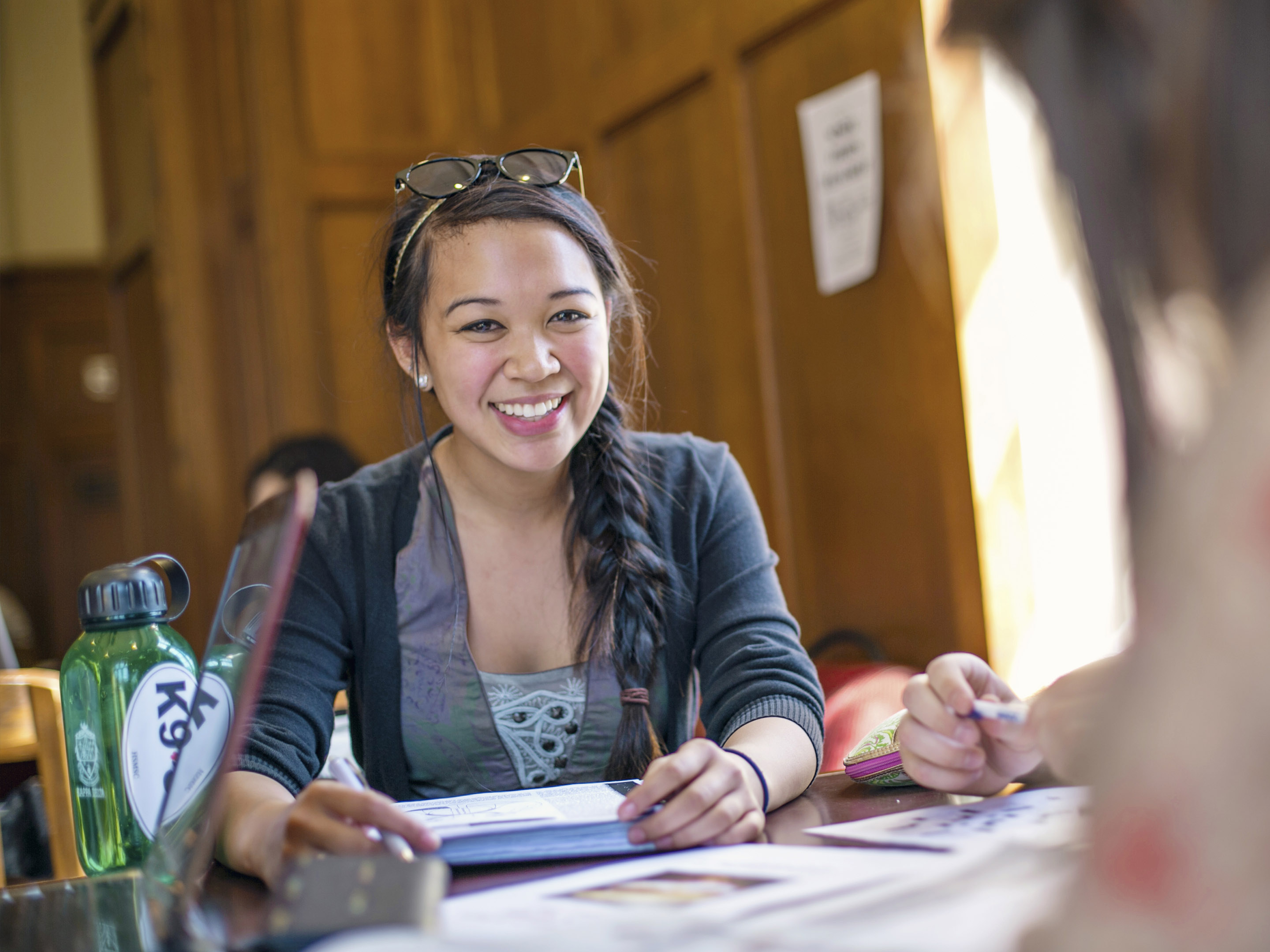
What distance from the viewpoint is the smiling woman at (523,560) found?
4.16ft

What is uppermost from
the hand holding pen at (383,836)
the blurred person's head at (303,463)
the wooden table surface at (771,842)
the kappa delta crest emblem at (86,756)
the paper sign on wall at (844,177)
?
the paper sign on wall at (844,177)

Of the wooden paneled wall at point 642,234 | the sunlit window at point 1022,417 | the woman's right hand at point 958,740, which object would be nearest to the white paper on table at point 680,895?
the woman's right hand at point 958,740

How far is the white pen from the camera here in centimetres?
73

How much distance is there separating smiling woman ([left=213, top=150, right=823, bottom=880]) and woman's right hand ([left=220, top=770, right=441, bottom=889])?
0.30 m

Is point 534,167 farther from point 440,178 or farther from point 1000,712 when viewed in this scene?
point 1000,712

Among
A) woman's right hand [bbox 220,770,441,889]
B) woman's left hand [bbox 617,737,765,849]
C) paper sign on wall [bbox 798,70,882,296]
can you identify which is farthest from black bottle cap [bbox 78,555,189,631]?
paper sign on wall [bbox 798,70,882,296]

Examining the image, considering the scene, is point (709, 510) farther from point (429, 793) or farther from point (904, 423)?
point (904, 423)

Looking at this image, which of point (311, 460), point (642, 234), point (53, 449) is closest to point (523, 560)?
point (311, 460)

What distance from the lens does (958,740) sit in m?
0.85

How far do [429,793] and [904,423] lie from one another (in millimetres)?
1192

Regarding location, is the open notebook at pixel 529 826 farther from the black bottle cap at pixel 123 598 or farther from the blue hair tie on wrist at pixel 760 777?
the black bottle cap at pixel 123 598

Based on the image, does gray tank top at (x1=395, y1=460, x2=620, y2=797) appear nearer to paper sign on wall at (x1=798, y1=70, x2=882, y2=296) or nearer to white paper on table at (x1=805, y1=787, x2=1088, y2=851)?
white paper on table at (x1=805, y1=787, x2=1088, y2=851)

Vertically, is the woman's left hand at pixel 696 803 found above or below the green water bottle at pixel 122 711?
below

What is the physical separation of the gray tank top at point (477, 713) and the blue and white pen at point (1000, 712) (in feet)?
1.73
